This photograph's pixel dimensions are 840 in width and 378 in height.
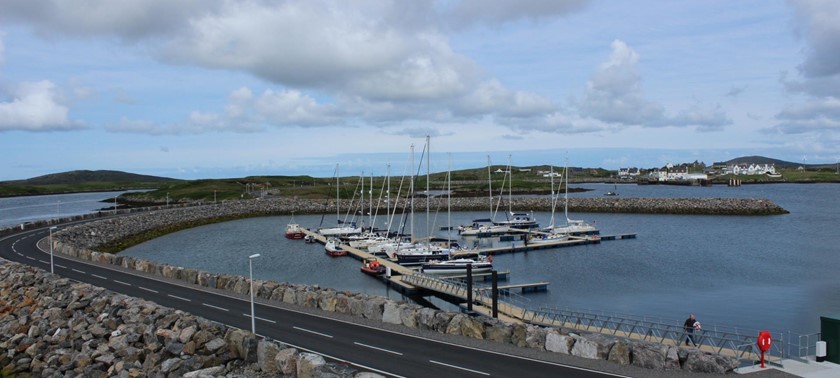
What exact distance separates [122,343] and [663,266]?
5209cm

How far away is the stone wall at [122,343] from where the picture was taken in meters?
22.2

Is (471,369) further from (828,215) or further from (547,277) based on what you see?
(828,215)

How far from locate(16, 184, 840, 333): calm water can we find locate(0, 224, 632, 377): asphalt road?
19118 millimetres

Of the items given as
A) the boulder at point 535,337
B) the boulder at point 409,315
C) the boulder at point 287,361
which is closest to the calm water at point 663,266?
the boulder at point 409,315

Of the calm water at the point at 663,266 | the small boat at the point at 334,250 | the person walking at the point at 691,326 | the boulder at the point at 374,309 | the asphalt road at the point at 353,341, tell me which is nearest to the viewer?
the asphalt road at the point at 353,341

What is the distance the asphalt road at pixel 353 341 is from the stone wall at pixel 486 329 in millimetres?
1089

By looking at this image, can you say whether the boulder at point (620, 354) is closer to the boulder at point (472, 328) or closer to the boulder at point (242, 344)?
the boulder at point (472, 328)

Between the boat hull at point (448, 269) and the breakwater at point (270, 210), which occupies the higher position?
the breakwater at point (270, 210)

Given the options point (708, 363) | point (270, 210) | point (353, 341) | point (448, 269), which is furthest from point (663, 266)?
point (270, 210)

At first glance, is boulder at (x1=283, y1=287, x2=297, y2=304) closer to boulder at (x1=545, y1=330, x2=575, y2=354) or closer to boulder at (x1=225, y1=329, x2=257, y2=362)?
boulder at (x1=225, y1=329, x2=257, y2=362)

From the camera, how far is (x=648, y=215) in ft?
401

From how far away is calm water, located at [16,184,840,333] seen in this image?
4362 centimetres

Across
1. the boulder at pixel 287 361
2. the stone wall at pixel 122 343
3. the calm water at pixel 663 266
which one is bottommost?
the calm water at pixel 663 266

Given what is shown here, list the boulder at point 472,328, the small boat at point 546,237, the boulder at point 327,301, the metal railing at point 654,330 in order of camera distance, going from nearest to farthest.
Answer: the metal railing at point 654,330 → the boulder at point 472,328 → the boulder at point 327,301 → the small boat at point 546,237
